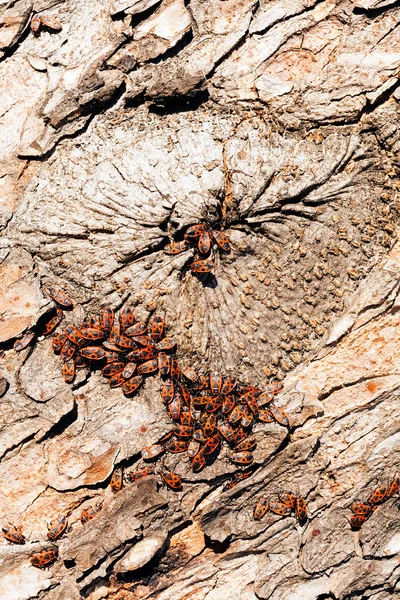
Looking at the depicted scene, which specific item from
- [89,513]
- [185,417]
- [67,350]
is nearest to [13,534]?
[89,513]

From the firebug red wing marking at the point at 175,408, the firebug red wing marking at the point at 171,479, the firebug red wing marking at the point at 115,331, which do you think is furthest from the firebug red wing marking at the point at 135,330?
the firebug red wing marking at the point at 171,479

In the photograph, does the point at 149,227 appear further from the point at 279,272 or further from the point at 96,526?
the point at 96,526

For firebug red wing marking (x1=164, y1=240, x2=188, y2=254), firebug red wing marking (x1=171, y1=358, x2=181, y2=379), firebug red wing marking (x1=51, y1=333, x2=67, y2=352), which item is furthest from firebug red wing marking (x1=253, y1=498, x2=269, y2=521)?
firebug red wing marking (x1=164, y1=240, x2=188, y2=254)

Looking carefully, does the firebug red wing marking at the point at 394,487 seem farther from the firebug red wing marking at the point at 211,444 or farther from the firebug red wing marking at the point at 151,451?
the firebug red wing marking at the point at 151,451

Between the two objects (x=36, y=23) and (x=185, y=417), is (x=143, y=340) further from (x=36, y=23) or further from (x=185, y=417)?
(x=36, y=23)

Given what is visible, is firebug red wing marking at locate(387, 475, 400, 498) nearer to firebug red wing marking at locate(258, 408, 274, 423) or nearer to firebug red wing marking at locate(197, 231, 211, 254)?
firebug red wing marking at locate(258, 408, 274, 423)
